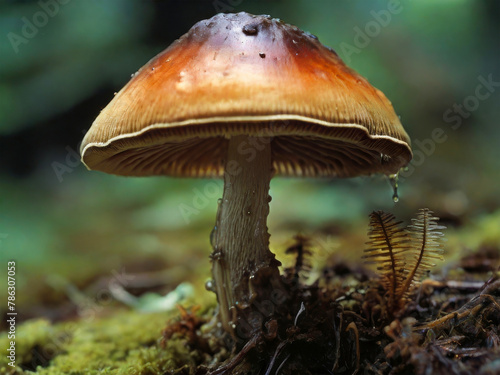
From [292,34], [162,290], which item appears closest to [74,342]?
[162,290]

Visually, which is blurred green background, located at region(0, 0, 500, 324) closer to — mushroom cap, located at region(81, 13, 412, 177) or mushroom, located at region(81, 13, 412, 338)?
mushroom, located at region(81, 13, 412, 338)

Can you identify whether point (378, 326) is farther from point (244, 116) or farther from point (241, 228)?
point (244, 116)

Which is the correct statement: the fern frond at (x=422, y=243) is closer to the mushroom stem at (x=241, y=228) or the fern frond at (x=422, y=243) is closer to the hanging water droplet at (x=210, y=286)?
the mushroom stem at (x=241, y=228)

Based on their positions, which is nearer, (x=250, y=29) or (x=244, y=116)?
(x=244, y=116)

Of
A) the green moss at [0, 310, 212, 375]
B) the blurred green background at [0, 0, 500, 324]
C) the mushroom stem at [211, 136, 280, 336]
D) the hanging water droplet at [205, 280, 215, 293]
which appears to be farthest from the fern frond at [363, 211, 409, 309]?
the blurred green background at [0, 0, 500, 324]

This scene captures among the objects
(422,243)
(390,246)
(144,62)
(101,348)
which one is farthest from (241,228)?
(144,62)

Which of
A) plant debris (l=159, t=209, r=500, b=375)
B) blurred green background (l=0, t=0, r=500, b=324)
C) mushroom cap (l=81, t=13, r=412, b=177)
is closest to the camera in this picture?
A: mushroom cap (l=81, t=13, r=412, b=177)
